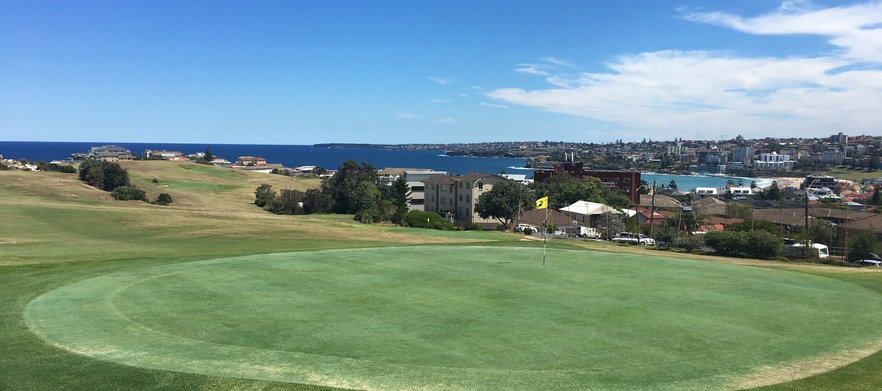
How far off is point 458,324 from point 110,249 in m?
27.0

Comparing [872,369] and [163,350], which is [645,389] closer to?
[872,369]

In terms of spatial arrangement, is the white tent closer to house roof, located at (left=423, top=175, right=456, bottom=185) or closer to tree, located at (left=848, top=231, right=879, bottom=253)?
house roof, located at (left=423, top=175, right=456, bottom=185)

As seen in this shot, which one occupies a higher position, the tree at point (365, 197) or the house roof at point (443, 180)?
the house roof at point (443, 180)

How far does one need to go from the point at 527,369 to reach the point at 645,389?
263 centimetres

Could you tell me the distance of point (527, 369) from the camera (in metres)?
13.6

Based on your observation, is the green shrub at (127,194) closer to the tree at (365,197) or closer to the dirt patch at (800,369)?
the tree at (365,197)

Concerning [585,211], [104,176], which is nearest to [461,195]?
[585,211]

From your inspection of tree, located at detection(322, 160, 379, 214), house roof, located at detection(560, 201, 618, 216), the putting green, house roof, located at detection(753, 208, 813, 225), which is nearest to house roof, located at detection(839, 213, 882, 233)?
house roof, located at detection(753, 208, 813, 225)

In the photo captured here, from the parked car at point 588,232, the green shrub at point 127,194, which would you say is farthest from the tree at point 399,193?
the green shrub at point 127,194

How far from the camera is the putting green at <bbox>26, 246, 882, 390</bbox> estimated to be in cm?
1351

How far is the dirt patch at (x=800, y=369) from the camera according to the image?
13.2 meters

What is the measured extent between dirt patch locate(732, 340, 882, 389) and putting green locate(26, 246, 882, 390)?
16 cm

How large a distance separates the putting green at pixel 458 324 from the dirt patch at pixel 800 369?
0.52 feet

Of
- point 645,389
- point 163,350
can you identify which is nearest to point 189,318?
point 163,350
